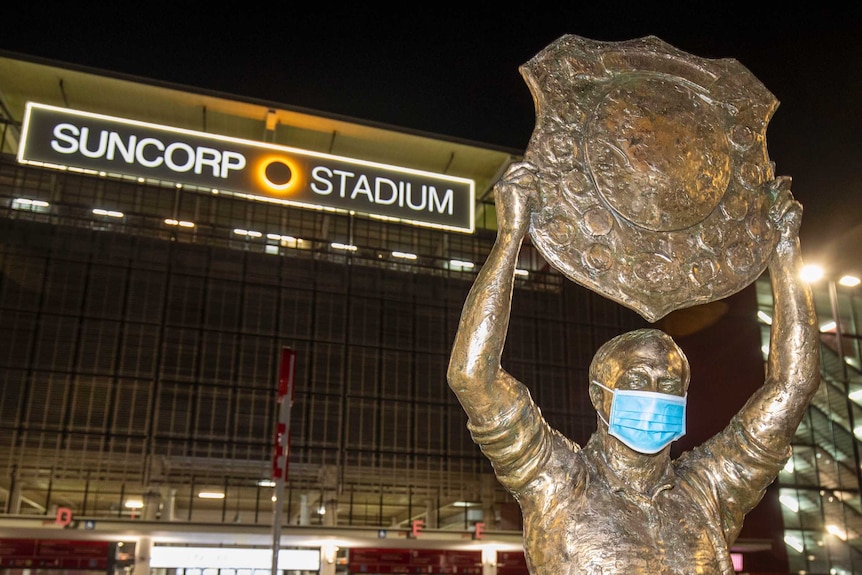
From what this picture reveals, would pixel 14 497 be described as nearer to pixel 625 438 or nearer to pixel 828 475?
pixel 625 438

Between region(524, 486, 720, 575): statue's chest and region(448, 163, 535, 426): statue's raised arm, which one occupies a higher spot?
region(448, 163, 535, 426): statue's raised arm

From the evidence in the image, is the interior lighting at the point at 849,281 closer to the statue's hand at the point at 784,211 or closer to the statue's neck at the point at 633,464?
the statue's hand at the point at 784,211

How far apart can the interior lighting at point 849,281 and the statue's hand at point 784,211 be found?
64.3 feet

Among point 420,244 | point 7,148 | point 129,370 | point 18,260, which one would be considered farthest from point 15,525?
point 420,244

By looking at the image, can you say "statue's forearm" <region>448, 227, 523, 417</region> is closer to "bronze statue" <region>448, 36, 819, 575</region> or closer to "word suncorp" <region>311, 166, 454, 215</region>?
"bronze statue" <region>448, 36, 819, 575</region>

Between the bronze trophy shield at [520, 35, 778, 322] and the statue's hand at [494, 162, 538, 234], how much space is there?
51 millimetres

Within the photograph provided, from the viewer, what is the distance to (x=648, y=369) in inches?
91.9

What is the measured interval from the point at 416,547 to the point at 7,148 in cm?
1206

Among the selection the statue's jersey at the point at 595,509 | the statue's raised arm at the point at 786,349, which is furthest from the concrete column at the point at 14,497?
the statue's raised arm at the point at 786,349

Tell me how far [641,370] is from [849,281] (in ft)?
70.1

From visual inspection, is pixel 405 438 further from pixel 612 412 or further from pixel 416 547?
pixel 612 412

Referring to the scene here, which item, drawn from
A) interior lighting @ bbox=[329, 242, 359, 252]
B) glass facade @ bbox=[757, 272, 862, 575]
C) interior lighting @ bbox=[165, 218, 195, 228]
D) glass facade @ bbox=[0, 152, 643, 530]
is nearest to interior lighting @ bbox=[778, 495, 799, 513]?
glass facade @ bbox=[757, 272, 862, 575]

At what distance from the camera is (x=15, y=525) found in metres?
14.1

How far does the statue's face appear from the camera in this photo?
92.0 inches
